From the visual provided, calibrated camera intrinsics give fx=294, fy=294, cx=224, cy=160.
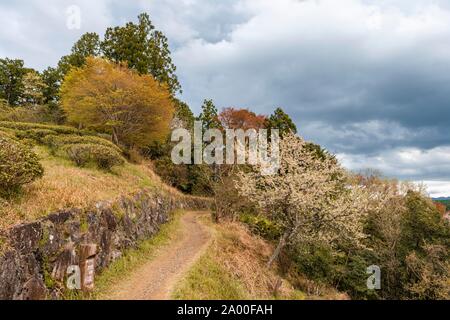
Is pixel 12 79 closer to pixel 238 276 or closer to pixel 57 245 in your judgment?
pixel 57 245

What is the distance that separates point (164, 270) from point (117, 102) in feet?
63.8

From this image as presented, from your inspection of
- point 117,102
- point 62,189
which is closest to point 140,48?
point 117,102

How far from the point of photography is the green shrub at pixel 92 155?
1920cm

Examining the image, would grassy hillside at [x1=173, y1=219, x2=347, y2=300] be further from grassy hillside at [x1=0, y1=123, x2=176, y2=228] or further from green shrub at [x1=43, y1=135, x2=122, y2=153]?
green shrub at [x1=43, y1=135, x2=122, y2=153]

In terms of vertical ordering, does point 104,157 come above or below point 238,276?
above

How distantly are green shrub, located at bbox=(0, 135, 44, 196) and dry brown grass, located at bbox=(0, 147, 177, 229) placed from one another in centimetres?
49

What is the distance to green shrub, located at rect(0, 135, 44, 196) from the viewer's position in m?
9.86

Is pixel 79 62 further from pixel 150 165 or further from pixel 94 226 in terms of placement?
pixel 94 226

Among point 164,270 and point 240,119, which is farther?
point 240,119

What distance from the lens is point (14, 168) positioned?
10.0m

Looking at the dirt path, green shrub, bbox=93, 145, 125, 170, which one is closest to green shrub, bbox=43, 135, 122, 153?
green shrub, bbox=93, 145, 125, 170

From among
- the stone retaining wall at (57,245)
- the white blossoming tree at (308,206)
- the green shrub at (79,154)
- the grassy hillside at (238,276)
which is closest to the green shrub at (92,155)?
the green shrub at (79,154)
